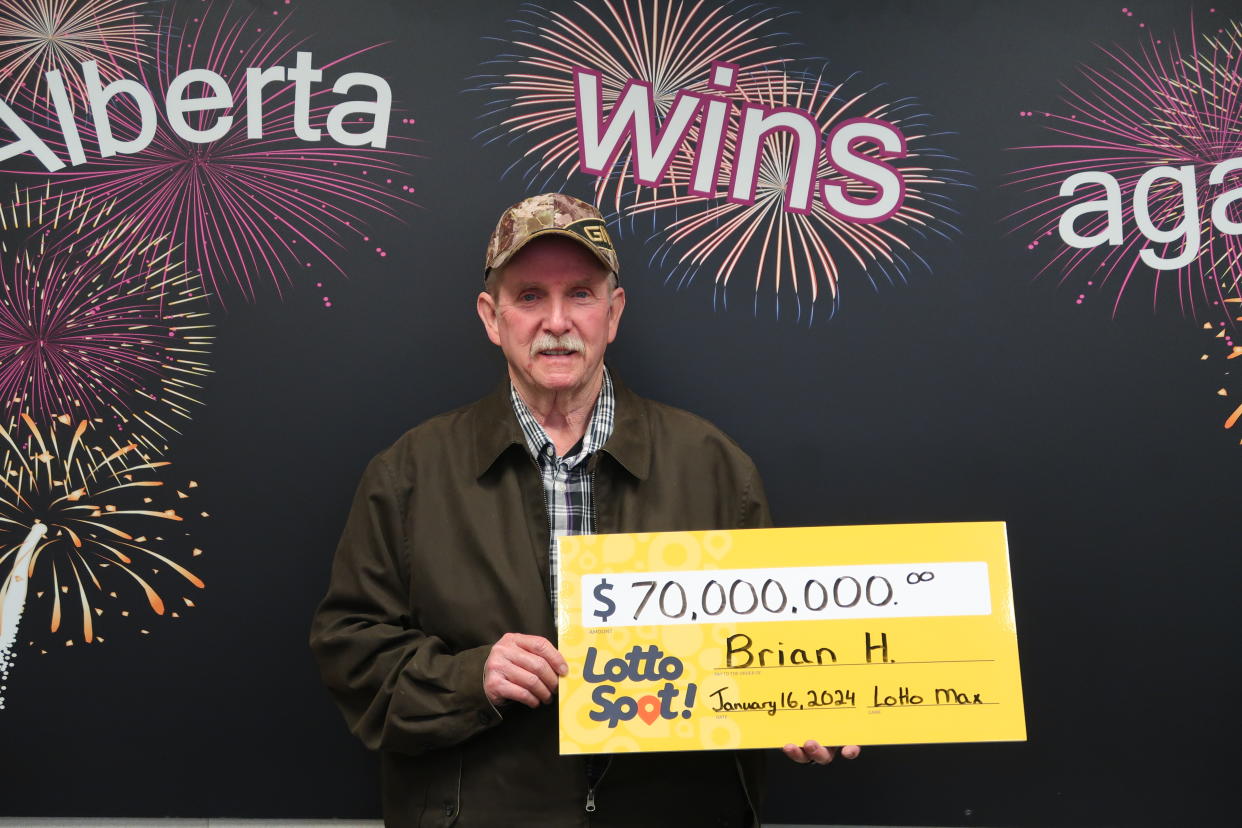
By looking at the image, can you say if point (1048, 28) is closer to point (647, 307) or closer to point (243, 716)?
point (647, 307)

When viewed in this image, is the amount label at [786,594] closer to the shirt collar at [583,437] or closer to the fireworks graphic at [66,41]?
the shirt collar at [583,437]

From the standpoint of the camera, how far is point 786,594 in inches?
63.5

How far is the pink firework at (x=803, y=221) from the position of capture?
217cm

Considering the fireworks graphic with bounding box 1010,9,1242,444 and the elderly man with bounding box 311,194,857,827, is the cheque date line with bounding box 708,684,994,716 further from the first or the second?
the fireworks graphic with bounding box 1010,9,1242,444

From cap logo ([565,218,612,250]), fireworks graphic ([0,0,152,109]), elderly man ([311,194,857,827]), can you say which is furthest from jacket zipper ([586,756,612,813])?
fireworks graphic ([0,0,152,109])

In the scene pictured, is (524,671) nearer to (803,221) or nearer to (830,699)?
(830,699)

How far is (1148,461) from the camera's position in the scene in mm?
2154

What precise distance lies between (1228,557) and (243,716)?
2073mm

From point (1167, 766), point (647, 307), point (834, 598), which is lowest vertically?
point (1167, 766)

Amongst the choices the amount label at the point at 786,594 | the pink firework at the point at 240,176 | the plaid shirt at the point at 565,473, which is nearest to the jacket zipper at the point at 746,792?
the amount label at the point at 786,594

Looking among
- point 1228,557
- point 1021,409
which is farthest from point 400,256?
point 1228,557

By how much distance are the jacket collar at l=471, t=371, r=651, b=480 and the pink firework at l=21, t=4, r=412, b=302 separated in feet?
1.91

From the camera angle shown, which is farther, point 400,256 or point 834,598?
point 400,256

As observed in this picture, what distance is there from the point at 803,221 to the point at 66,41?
62.8 inches
